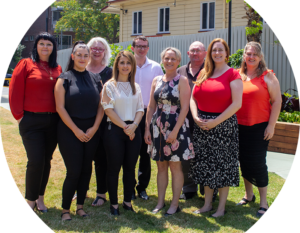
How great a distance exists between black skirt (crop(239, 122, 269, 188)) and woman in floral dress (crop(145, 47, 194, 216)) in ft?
2.62

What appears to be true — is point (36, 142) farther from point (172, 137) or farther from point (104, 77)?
point (172, 137)

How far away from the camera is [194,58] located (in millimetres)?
4520

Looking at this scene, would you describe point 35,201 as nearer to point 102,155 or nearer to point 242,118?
point 102,155

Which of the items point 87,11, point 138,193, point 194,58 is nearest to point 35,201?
point 138,193

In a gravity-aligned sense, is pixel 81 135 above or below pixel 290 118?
above

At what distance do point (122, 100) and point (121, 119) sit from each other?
248 mm

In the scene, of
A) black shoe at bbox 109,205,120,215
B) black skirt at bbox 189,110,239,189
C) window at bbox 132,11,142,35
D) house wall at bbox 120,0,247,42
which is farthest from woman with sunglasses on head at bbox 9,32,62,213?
window at bbox 132,11,142,35

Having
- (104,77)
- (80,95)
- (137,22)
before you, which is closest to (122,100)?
(80,95)

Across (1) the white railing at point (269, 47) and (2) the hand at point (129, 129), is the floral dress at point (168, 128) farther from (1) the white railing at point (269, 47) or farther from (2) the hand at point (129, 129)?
(1) the white railing at point (269, 47)

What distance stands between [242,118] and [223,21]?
12.0 metres

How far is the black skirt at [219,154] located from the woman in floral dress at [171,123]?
21cm

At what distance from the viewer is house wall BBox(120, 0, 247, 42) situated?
14.8m

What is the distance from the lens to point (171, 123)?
13.1ft

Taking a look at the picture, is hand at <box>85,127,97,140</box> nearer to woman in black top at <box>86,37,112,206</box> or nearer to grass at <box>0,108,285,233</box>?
woman in black top at <box>86,37,112,206</box>
